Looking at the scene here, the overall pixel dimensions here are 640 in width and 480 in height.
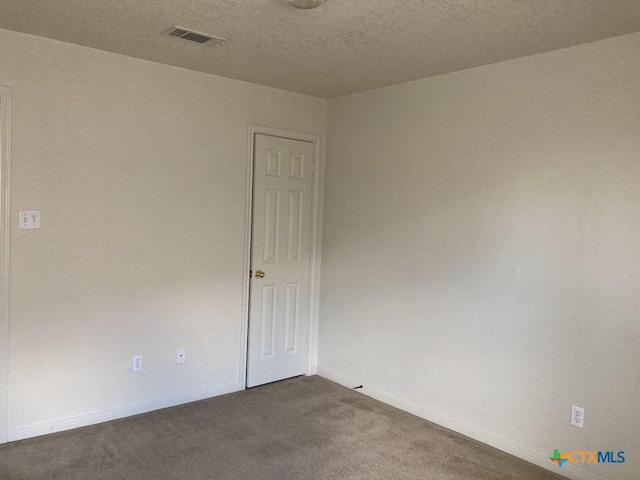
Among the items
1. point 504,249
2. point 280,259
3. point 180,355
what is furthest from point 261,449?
point 504,249

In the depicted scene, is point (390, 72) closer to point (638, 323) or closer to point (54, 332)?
point (638, 323)

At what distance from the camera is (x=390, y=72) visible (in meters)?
3.49

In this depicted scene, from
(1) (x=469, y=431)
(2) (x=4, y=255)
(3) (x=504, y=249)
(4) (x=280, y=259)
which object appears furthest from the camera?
(4) (x=280, y=259)

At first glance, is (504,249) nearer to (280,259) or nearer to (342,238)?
(342,238)

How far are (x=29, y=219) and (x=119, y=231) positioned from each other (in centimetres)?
53

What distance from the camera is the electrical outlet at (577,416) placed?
9.17 ft

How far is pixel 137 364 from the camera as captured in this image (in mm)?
3479

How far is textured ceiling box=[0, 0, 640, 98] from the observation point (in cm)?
239

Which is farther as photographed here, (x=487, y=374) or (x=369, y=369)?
(x=369, y=369)

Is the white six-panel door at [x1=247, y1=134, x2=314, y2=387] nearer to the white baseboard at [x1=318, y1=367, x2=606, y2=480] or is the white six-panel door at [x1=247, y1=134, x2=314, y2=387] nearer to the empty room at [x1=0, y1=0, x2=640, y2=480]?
the empty room at [x1=0, y1=0, x2=640, y2=480]

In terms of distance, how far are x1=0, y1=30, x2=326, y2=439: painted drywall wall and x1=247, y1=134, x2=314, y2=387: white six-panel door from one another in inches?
6.0

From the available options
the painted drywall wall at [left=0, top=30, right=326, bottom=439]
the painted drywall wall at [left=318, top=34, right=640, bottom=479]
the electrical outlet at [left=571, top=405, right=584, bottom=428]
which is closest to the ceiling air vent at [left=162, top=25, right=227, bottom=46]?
the painted drywall wall at [left=0, top=30, right=326, bottom=439]

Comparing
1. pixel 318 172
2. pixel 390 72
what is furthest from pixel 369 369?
pixel 390 72

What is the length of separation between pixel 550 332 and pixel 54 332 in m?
3.00
